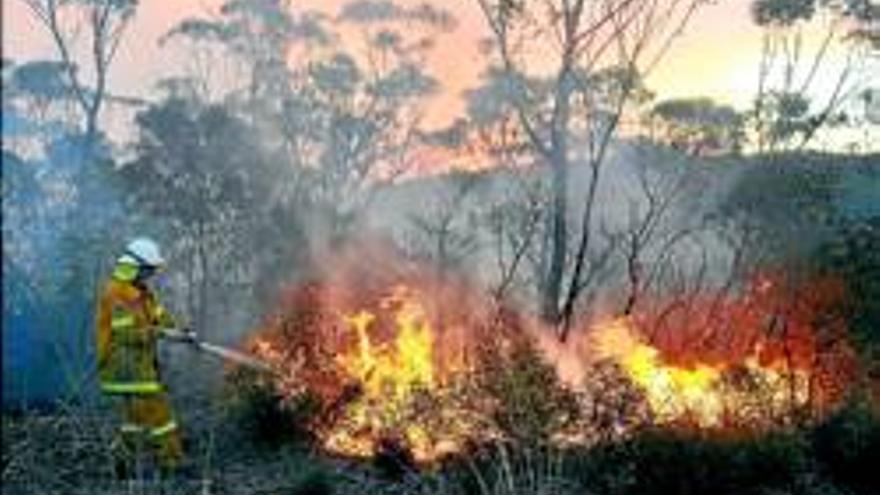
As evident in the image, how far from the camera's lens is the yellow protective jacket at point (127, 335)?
12.8 metres

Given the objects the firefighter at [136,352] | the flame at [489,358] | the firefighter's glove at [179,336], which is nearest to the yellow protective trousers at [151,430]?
the firefighter at [136,352]

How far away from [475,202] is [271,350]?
30237 millimetres

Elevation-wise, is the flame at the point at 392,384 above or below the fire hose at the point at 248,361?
below

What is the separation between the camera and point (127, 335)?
1284cm

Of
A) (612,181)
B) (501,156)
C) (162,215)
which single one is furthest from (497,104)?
(162,215)

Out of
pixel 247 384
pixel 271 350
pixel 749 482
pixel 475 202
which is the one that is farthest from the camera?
pixel 475 202

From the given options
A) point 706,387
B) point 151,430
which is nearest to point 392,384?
point 706,387

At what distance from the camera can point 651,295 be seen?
3375 cm

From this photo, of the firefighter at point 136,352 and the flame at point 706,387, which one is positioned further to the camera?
the flame at point 706,387

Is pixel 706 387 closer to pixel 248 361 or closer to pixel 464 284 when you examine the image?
pixel 248 361

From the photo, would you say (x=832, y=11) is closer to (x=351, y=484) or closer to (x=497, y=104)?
(x=497, y=104)

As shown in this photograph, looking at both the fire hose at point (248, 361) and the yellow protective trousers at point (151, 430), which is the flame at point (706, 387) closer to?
the fire hose at point (248, 361)

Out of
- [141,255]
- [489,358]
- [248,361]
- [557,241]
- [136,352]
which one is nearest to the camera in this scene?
[141,255]

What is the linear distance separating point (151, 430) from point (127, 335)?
0.79 m
